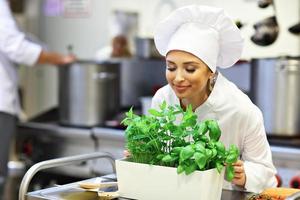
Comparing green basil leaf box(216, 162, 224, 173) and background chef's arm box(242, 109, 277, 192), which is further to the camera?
background chef's arm box(242, 109, 277, 192)

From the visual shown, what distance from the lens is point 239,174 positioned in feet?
5.20

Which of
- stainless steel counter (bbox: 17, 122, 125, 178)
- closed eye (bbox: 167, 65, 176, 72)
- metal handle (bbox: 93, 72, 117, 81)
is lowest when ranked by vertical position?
stainless steel counter (bbox: 17, 122, 125, 178)

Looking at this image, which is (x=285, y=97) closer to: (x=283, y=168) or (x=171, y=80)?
(x=283, y=168)

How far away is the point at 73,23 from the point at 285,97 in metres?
1.71

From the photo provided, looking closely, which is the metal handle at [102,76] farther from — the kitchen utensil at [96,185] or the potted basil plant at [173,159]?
the potted basil plant at [173,159]

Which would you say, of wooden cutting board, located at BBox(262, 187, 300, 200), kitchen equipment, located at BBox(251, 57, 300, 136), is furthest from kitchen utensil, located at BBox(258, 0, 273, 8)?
wooden cutting board, located at BBox(262, 187, 300, 200)

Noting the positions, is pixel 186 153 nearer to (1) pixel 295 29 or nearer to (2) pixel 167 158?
(2) pixel 167 158

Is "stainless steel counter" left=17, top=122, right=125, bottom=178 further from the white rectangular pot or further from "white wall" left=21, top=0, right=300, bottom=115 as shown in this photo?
the white rectangular pot

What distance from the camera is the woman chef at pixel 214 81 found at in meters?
1.63

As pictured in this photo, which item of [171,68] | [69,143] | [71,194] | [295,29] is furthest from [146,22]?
[71,194]

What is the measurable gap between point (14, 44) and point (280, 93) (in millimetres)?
1387

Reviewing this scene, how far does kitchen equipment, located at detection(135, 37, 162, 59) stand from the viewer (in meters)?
3.39

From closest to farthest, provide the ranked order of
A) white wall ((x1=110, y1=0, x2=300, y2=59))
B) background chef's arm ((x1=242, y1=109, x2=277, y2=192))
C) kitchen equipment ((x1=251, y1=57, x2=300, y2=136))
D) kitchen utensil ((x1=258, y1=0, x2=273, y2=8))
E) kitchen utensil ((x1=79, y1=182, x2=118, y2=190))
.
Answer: kitchen utensil ((x1=79, y1=182, x2=118, y2=190))
background chef's arm ((x1=242, y1=109, x2=277, y2=192))
kitchen equipment ((x1=251, y1=57, x2=300, y2=136))
kitchen utensil ((x1=258, y1=0, x2=273, y2=8))
white wall ((x1=110, y1=0, x2=300, y2=59))

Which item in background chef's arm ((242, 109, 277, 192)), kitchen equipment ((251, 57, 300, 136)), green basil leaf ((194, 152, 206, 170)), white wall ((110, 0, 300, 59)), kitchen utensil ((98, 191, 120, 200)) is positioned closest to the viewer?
green basil leaf ((194, 152, 206, 170))
